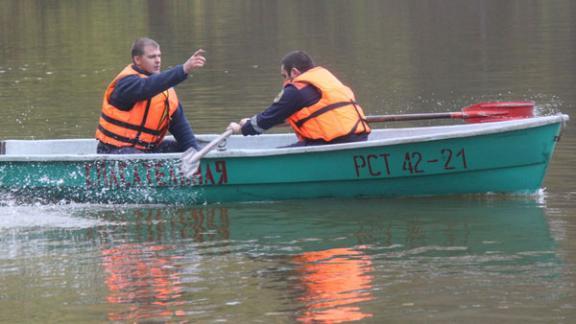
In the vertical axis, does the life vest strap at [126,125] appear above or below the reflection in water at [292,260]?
above

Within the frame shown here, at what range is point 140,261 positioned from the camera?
8680mm

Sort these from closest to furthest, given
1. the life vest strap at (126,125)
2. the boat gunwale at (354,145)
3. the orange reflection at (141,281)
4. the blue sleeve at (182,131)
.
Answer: the orange reflection at (141,281)
the boat gunwale at (354,145)
the life vest strap at (126,125)
the blue sleeve at (182,131)

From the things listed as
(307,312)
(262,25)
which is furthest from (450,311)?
(262,25)

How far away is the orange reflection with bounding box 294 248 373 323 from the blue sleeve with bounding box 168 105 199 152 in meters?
2.36

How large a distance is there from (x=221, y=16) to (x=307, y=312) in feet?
117

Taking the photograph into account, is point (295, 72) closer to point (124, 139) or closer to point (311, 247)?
point (124, 139)

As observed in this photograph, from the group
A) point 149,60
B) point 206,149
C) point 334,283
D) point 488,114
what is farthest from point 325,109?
point 334,283

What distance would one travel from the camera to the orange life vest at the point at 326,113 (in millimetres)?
10250

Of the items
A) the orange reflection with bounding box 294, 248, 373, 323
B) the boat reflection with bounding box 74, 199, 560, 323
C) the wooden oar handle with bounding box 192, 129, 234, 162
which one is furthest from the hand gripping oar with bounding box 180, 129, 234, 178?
the orange reflection with bounding box 294, 248, 373, 323

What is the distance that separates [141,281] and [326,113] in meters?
A: 2.81

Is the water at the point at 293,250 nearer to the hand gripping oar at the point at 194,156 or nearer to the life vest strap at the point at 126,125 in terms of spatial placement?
the hand gripping oar at the point at 194,156

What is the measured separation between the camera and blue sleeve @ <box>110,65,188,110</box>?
9.96 m

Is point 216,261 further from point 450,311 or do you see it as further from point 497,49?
point 497,49

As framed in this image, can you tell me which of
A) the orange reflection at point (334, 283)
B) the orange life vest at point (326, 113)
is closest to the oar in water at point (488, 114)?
the orange life vest at point (326, 113)
